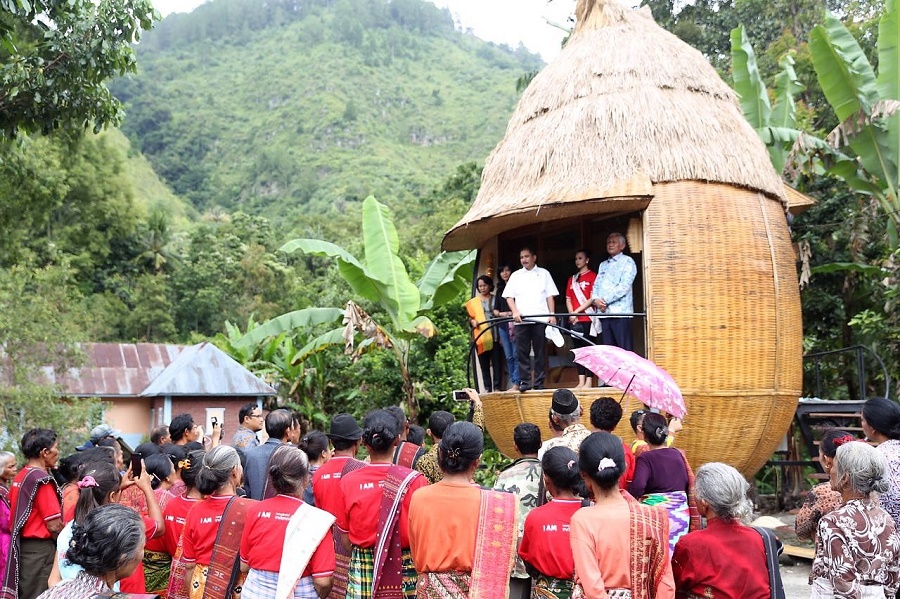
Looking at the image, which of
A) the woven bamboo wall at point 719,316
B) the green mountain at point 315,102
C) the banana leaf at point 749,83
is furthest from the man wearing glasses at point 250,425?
the green mountain at point 315,102

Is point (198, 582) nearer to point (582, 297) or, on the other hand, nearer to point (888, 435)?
point (888, 435)

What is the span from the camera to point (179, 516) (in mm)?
5035

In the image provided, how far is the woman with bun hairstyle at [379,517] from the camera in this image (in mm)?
4438

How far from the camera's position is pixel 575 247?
36.6ft

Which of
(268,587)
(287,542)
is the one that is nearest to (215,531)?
(268,587)

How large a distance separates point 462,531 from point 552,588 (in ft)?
1.68

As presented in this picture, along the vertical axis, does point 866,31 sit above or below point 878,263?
above

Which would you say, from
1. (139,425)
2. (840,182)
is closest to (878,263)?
(840,182)

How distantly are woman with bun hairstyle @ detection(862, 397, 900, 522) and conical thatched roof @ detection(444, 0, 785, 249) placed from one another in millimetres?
3832

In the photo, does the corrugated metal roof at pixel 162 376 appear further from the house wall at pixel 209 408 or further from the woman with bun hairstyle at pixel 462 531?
the woman with bun hairstyle at pixel 462 531

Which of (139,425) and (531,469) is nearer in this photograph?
(531,469)

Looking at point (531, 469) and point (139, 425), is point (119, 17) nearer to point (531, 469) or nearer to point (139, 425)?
point (531, 469)

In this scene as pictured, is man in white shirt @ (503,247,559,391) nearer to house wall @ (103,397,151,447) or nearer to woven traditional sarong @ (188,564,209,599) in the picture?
woven traditional sarong @ (188,564,209,599)

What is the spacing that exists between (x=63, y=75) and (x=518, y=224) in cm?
501
